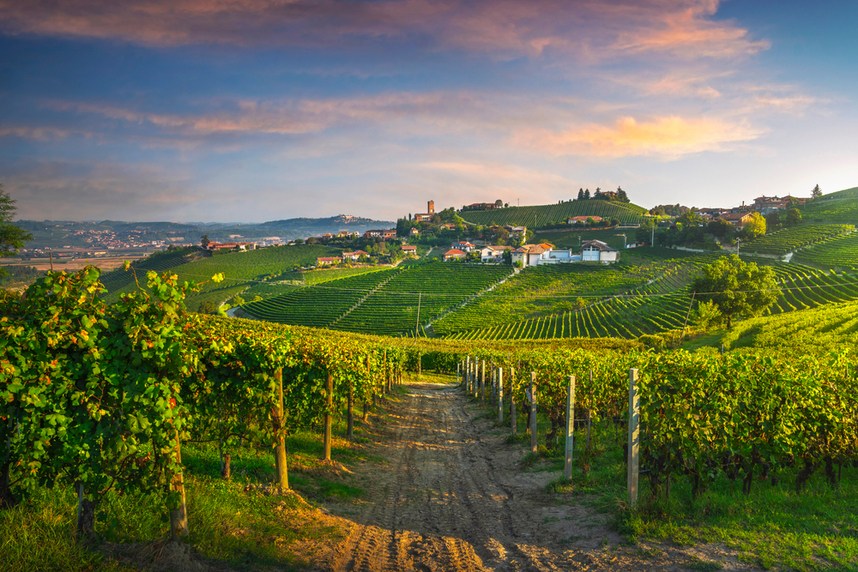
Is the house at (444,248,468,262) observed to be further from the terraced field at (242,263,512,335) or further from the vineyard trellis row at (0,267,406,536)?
the vineyard trellis row at (0,267,406,536)

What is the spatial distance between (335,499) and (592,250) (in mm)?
100982

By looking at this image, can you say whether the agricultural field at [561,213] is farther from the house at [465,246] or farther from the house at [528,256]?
the house at [528,256]

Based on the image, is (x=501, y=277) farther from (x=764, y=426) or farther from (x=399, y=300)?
(x=764, y=426)

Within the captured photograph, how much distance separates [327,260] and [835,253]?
106779 millimetres

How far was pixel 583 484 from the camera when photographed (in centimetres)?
735

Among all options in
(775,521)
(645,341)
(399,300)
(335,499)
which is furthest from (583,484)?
(399,300)

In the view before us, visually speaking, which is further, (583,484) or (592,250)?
(592,250)

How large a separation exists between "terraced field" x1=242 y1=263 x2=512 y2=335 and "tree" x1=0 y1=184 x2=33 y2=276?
38445 millimetres

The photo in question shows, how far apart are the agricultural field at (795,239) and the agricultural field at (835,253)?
2101mm

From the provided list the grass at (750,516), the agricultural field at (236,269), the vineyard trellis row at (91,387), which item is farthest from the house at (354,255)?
the vineyard trellis row at (91,387)

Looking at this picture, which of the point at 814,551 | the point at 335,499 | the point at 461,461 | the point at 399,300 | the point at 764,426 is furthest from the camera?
the point at 399,300

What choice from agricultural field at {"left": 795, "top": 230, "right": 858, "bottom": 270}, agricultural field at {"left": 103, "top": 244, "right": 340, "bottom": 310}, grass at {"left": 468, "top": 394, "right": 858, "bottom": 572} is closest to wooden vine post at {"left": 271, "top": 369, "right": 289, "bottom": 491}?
grass at {"left": 468, "top": 394, "right": 858, "bottom": 572}

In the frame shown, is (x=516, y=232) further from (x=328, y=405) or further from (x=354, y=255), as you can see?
(x=328, y=405)

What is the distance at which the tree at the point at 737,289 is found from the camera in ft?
139
